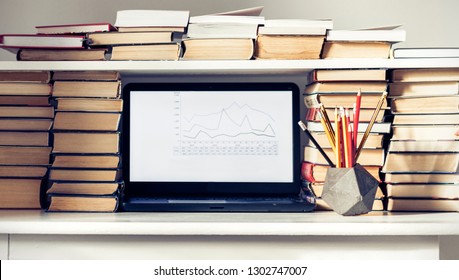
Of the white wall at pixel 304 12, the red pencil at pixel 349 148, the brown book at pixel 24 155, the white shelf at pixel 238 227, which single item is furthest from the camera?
the white wall at pixel 304 12

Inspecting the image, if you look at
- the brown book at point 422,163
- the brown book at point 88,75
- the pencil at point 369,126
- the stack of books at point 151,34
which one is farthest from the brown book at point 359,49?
the brown book at point 88,75

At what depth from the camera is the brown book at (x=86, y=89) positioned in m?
1.23

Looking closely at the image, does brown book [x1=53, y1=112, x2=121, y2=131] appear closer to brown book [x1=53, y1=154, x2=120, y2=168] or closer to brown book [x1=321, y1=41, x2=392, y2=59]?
brown book [x1=53, y1=154, x2=120, y2=168]

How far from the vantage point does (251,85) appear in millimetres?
1308

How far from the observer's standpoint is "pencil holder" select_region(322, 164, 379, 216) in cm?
113

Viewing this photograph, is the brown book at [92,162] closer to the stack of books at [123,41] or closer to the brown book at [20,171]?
the brown book at [20,171]

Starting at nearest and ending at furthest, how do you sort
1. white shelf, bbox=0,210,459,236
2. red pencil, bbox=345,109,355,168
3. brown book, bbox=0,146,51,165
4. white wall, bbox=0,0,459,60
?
white shelf, bbox=0,210,459,236 → red pencil, bbox=345,109,355,168 → brown book, bbox=0,146,51,165 → white wall, bbox=0,0,459,60

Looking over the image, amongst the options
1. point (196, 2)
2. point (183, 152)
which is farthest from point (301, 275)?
point (196, 2)

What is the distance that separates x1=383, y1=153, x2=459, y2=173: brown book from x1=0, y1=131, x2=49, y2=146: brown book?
2.43 feet

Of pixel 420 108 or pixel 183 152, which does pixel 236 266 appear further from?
pixel 420 108

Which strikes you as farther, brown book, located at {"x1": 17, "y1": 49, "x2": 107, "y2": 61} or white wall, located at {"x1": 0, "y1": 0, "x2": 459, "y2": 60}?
white wall, located at {"x1": 0, "y1": 0, "x2": 459, "y2": 60}

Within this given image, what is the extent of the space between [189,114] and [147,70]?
143 millimetres

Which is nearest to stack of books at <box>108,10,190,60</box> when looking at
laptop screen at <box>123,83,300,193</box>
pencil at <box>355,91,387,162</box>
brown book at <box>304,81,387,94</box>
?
laptop screen at <box>123,83,300,193</box>

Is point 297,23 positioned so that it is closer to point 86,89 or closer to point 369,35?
point 369,35
